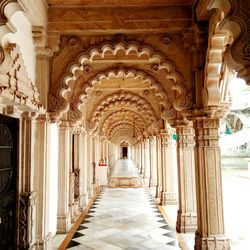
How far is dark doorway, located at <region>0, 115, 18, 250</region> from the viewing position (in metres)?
3.37

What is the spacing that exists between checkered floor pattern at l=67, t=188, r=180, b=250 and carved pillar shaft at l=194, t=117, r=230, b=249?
892 millimetres

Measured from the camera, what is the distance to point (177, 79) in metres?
4.57

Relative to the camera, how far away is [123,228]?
20.3 feet

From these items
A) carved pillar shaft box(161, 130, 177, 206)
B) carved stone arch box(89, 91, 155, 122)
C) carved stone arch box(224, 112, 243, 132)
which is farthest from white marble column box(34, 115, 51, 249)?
carved stone arch box(224, 112, 243, 132)

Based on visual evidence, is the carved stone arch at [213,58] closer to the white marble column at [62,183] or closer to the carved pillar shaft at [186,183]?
the carved pillar shaft at [186,183]

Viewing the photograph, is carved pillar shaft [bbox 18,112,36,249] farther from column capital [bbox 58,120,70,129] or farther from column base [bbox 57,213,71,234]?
column capital [bbox 58,120,70,129]

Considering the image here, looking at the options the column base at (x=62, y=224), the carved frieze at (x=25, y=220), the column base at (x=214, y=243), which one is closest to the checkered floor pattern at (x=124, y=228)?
the column base at (x=62, y=224)

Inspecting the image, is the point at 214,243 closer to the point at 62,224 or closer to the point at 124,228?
the point at 124,228

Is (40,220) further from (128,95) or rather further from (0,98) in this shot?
(128,95)

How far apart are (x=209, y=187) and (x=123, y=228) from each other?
2735 millimetres

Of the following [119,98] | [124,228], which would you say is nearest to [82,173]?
[124,228]

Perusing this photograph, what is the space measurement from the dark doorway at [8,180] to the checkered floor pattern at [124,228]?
67.4 inches

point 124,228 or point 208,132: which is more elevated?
point 208,132

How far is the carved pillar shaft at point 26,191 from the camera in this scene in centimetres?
377
